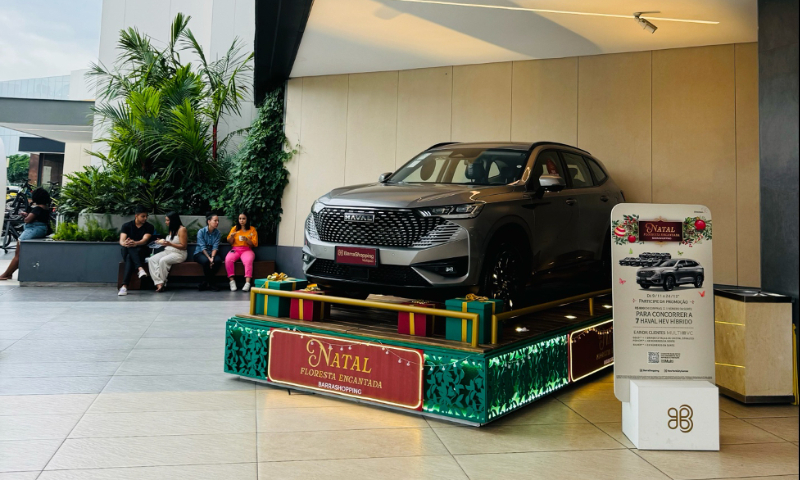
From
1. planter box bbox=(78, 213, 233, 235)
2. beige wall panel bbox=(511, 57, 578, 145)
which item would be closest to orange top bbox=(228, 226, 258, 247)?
planter box bbox=(78, 213, 233, 235)

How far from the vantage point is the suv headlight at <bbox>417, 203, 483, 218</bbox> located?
3.97 m

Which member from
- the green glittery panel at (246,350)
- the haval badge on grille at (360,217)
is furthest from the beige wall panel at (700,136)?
the green glittery panel at (246,350)

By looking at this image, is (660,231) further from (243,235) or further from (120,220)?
(120,220)

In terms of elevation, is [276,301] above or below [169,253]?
below

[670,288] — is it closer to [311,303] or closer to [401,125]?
[311,303]

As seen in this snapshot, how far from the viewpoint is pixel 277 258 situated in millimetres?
10953

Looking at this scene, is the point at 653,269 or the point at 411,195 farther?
the point at 411,195

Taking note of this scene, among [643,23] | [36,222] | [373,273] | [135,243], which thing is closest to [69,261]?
[36,222]

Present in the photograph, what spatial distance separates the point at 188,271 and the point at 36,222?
2890 millimetres

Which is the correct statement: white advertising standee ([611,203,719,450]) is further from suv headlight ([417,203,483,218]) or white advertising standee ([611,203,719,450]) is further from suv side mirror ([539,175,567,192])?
suv side mirror ([539,175,567,192])

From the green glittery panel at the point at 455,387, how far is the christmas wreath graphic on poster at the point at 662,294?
31.5 inches

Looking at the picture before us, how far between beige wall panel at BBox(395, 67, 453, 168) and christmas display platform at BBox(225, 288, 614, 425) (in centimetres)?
543

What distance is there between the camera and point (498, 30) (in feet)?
25.1

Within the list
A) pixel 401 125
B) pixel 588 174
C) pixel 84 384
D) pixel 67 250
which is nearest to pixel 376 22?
pixel 401 125
